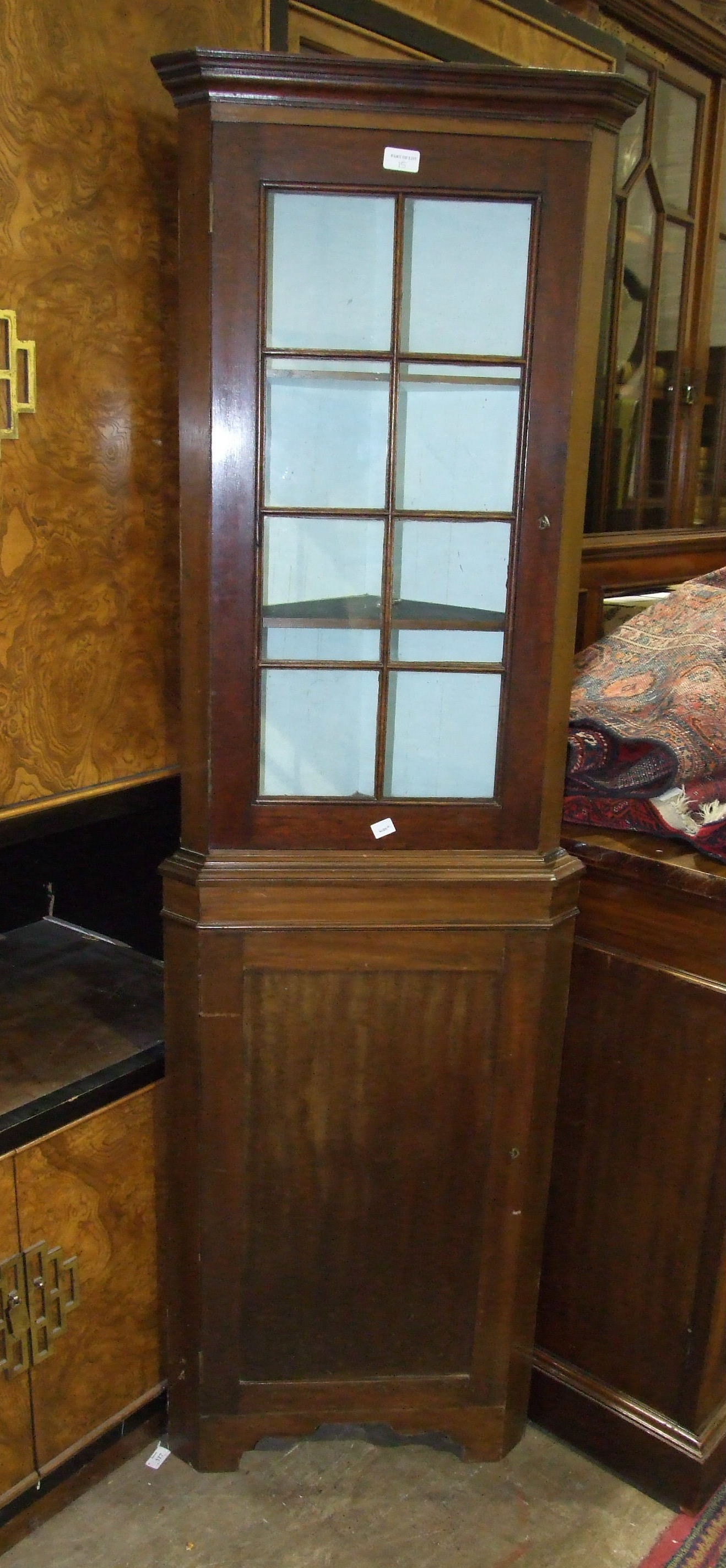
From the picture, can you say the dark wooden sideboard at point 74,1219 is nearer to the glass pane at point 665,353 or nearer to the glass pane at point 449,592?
the glass pane at point 449,592

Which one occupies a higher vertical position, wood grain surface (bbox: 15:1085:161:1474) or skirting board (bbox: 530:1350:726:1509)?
wood grain surface (bbox: 15:1085:161:1474)

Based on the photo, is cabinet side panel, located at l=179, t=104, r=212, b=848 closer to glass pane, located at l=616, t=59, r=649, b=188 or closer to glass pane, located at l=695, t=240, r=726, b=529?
glass pane, located at l=616, t=59, r=649, b=188

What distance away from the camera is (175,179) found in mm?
1630

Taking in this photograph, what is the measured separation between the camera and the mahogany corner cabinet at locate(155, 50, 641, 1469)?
1450 mm

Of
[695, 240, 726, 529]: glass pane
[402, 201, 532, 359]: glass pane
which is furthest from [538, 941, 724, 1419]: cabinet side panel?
[695, 240, 726, 529]: glass pane

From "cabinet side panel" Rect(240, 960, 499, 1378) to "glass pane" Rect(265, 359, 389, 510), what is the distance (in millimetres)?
654

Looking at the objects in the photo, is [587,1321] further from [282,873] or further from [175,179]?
[175,179]

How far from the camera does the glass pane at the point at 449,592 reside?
1599 mm

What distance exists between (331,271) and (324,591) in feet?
1.29

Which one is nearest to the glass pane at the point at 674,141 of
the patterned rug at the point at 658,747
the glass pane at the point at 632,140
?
the glass pane at the point at 632,140

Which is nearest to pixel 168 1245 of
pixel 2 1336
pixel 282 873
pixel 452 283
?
pixel 2 1336

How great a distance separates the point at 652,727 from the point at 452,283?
0.72 meters

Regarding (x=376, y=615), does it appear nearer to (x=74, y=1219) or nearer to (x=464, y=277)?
(x=464, y=277)

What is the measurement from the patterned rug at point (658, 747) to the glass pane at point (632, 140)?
1.05 m
